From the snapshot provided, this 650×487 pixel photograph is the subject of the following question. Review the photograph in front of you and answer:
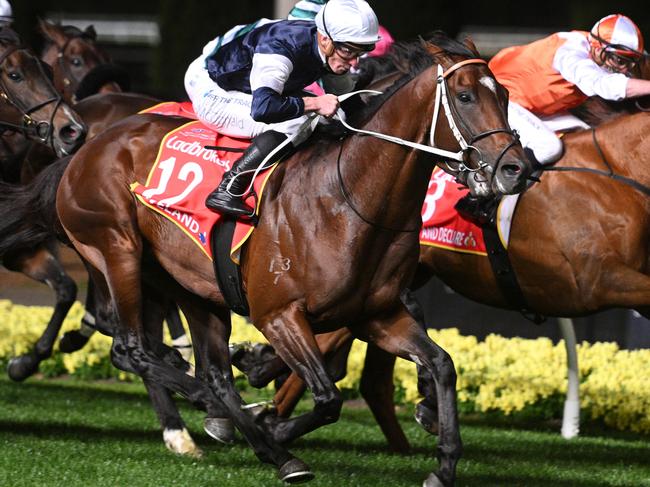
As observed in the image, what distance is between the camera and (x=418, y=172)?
4.85m

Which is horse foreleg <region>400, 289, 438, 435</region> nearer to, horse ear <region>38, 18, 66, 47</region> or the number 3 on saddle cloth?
the number 3 on saddle cloth

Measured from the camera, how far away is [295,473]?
4816mm

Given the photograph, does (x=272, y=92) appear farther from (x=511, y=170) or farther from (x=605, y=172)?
(x=605, y=172)

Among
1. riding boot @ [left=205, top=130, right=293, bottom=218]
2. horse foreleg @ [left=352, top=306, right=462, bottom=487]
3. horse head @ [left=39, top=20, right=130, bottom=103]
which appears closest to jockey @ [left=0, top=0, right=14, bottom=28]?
horse head @ [left=39, top=20, right=130, bottom=103]

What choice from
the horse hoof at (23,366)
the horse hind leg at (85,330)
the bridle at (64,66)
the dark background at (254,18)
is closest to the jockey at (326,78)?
the horse hind leg at (85,330)

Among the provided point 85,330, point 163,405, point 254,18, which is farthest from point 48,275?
point 254,18

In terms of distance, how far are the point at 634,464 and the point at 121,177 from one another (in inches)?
115

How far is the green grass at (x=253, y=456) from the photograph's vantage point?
5.46m

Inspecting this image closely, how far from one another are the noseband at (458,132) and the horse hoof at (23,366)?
353 cm

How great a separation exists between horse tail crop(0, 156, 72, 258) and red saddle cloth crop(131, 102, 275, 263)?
749 mm

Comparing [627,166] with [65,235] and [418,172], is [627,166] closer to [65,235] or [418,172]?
[418,172]

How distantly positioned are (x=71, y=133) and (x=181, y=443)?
1.73 m

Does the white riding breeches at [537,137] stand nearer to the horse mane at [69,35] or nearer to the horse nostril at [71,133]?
the horse nostril at [71,133]

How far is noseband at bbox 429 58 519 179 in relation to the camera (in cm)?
455
